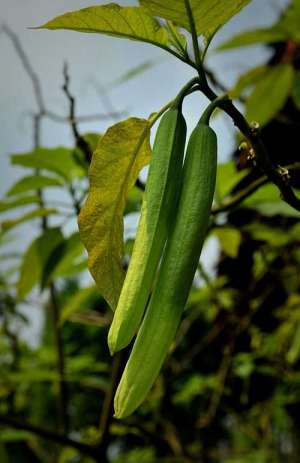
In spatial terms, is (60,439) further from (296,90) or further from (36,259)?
(296,90)

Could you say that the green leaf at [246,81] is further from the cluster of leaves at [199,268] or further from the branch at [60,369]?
the branch at [60,369]

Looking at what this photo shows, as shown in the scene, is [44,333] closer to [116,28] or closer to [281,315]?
[281,315]

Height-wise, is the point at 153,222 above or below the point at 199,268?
above

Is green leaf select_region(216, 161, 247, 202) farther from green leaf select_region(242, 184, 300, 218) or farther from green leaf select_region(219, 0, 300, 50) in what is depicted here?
green leaf select_region(219, 0, 300, 50)

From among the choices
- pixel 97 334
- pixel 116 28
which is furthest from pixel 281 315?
pixel 97 334

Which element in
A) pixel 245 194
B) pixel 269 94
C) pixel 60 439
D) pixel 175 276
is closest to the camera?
pixel 175 276

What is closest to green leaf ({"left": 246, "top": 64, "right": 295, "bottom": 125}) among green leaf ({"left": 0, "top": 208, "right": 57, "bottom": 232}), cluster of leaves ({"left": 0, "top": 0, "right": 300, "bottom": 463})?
cluster of leaves ({"left": 0, "top": 0, "right": 300, "bottom": 463})

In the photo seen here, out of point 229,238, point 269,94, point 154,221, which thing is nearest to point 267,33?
point 269,94
